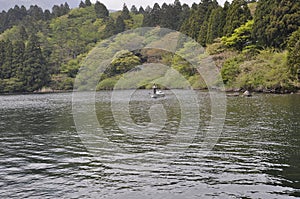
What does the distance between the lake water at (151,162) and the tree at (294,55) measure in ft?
55.9

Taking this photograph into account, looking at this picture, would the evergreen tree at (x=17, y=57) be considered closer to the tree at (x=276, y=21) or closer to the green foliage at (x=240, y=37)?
the green foliage at (x=240, y=37)

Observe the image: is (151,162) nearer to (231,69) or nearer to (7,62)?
(231,69)

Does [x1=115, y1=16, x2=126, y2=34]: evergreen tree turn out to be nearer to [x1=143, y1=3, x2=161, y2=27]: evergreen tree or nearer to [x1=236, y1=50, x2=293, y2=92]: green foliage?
[x1=143, y1=3, x2=161, y2=27]: evergreen tree

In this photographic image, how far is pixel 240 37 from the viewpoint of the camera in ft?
159

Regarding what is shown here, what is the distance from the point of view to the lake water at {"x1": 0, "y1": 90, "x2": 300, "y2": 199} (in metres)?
8.84

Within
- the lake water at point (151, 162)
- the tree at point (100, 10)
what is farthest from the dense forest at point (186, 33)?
the lake water at point (151, 162)

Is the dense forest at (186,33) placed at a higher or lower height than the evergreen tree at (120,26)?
lower

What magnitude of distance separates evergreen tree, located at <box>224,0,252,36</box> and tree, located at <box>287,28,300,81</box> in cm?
1522

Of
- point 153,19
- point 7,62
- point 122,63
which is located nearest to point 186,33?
point 122,63

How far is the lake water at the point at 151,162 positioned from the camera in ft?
29.0

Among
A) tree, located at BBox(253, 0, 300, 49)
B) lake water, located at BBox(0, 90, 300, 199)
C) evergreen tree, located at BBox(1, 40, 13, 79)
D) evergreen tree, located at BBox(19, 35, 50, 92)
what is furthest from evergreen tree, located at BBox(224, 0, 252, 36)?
evergreen tree, located at BBox(1, 40, 13, 79)

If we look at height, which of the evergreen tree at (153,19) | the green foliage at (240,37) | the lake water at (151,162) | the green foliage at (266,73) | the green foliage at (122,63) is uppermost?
the evergreen tree at (153,19)

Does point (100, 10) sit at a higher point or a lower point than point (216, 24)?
higher

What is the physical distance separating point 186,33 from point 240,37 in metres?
23.2
